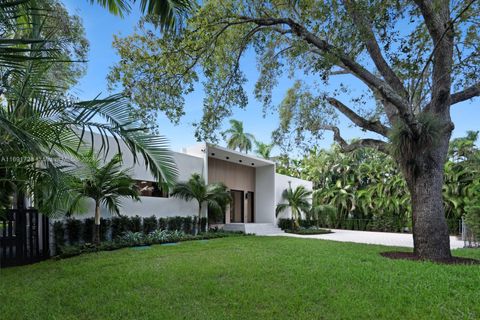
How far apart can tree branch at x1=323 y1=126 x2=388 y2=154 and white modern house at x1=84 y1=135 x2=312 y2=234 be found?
6673 mm

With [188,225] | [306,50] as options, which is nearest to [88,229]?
[188,225]

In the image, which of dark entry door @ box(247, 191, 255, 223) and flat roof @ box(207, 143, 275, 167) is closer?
flat roof @ box(207, 143, 275, 167)

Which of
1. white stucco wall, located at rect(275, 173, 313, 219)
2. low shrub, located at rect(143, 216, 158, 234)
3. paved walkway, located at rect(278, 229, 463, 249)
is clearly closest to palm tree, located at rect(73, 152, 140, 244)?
low shrub, located at rect(143, 216, 158, 234)

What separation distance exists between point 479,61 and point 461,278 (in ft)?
15.5

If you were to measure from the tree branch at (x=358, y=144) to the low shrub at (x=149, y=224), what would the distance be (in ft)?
24.9

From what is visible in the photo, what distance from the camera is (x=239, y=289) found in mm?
5328

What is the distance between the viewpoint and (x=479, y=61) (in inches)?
285

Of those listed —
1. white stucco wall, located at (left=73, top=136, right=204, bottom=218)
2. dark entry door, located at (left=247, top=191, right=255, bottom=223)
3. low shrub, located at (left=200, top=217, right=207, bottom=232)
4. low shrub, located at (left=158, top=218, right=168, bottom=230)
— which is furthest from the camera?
dark entry door, located at (left=247, top=191, right=255, bottom=223)

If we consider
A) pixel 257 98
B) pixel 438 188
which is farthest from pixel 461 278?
pixel 257 98

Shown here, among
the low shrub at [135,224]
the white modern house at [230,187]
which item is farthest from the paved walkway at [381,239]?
the low shrub at [135,224]

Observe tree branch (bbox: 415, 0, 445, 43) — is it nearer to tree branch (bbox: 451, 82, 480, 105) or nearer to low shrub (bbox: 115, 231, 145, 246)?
tree branch (bbox: 451, 82, 480, 105)

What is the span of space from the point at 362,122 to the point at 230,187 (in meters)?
11.2

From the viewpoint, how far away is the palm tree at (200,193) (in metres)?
14.5

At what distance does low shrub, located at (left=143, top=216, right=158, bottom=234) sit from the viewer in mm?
12836
